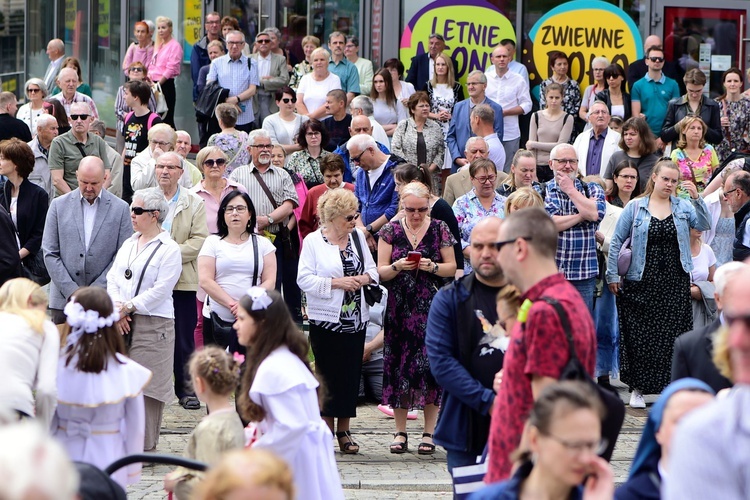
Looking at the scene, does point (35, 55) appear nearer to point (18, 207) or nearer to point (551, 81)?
point (551, 81)

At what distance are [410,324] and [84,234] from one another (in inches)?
102

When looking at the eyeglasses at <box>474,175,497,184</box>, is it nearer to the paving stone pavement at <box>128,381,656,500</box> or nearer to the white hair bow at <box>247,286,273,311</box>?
the paving stone pavement at <box>128,381,656,500</box>

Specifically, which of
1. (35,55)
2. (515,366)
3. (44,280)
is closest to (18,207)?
(44,280)

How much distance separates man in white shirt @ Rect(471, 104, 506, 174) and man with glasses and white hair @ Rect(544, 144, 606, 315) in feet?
8.16

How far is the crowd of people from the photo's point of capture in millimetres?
4961

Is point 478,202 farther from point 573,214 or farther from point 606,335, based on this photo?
point 606,335

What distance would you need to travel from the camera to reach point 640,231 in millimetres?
10641

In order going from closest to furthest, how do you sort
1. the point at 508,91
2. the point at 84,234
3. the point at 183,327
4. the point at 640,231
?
the point at 84,234, the point at 183,327, the point at 640,231, the point at 508,91

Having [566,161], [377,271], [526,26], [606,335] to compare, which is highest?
[526,26]

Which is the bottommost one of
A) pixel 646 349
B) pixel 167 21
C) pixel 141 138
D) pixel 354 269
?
pixel 646 349

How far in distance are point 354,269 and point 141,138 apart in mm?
5610

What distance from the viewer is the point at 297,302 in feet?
39.6

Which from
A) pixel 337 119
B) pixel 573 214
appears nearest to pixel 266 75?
pixel 337 119

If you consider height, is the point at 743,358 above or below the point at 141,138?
below
